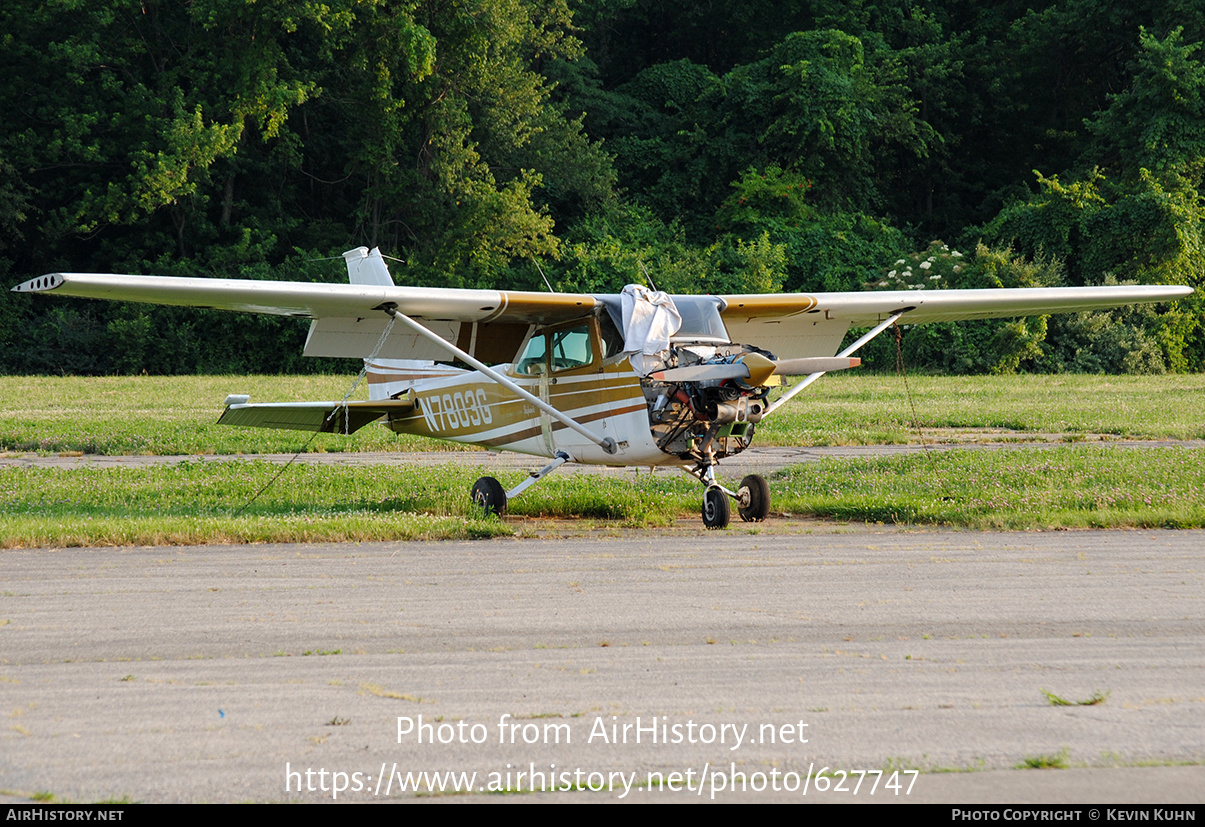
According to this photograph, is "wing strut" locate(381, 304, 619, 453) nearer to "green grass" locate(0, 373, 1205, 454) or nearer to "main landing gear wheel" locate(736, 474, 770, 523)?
"main landing gear wheel" locate(736, 474, 770, 523)

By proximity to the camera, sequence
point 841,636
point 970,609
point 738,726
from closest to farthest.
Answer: point 738,726 → point 841,636 → point 970,609

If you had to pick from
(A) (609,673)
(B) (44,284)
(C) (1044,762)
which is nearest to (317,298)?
(B) (44,284)

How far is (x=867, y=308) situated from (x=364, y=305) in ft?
20.4

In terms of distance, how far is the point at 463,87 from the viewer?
4256cm

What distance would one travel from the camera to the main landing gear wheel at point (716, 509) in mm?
11031

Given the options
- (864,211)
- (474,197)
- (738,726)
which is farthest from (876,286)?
(738,726)

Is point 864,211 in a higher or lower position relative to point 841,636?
higher

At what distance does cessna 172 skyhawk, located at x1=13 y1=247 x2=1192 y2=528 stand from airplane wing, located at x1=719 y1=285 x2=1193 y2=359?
4 centimetres

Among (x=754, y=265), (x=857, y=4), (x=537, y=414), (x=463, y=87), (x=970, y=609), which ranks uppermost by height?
(x=857, y=4)

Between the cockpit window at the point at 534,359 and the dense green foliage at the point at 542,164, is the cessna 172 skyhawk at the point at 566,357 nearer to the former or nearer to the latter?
the cockpit window at the point at 534,359

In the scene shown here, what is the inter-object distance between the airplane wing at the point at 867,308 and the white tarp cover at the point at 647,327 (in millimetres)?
1528

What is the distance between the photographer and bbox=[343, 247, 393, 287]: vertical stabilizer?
47.4 ft

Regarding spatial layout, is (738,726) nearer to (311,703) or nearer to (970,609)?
(311,703)

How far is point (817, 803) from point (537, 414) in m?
9.12
